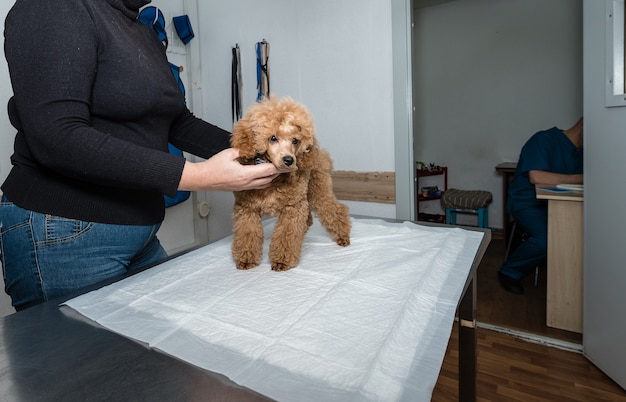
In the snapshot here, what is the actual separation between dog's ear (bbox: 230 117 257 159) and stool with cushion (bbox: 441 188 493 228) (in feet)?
10.6

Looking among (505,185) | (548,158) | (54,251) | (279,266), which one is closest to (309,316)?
(279,266)

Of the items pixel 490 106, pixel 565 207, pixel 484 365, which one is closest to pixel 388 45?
pixel 565 207

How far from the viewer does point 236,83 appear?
2.41m

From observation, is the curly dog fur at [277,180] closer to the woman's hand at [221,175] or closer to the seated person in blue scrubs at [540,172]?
the woman's hand at [221,175]

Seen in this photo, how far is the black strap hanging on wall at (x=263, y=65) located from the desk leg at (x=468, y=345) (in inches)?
63.2

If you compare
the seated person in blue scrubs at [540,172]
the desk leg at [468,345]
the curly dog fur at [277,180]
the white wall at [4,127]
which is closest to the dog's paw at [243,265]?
the curly dog fur at [277,180]

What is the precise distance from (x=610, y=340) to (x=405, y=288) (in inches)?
57.3

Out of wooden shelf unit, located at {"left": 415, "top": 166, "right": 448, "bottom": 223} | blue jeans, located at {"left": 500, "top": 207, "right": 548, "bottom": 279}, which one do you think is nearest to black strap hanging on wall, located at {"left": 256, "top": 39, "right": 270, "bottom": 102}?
blue jeans, located at {"left": 500, "top": 207, "right": 548, "bottom": 279}

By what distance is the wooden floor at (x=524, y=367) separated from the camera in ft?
5.38

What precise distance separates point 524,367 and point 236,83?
217 cm

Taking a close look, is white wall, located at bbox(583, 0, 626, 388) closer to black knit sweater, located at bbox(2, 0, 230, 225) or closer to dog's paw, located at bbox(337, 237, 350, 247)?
dog's paw, located at bbox(337, 237, 350, 247)

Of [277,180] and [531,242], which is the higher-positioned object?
[277,180]

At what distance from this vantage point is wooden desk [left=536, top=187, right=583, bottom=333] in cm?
196

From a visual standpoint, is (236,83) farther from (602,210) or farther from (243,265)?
(602,210)
